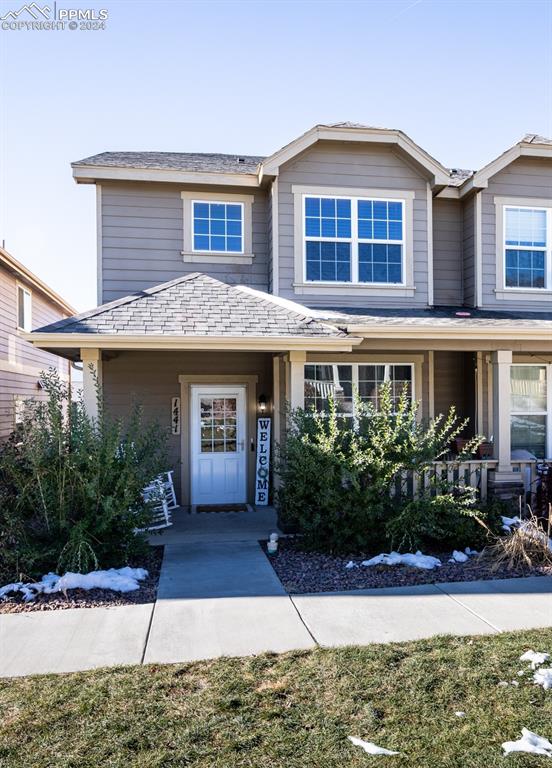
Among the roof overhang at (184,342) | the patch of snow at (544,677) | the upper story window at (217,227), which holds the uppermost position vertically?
the upper story window at (217,227)

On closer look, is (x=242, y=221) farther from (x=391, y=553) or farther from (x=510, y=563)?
(x=510, y=563)

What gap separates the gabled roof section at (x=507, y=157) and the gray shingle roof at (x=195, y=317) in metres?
4.22

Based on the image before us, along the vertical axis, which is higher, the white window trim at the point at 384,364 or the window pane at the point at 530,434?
the white window trim at the point at 384,364

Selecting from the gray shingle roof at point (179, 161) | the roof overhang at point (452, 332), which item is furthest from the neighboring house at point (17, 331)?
the roof overhang at point (452, 332)

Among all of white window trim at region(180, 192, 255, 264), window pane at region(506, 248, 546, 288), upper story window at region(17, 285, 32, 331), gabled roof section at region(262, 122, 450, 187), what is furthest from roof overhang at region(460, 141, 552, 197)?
upper story window at region(17, 285, 32, 331)

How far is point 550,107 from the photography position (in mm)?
10719

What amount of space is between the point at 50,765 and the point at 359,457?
177 inches

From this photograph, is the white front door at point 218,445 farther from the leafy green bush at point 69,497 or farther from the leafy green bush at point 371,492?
the leafy green bush at point 69,497

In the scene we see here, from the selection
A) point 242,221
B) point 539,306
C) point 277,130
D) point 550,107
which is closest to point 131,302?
point 242,221

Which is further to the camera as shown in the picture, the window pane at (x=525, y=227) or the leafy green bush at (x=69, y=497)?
the window pane at (x=525, y=227)

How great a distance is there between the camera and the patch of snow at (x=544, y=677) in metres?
3.53

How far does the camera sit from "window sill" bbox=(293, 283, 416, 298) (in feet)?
30.6

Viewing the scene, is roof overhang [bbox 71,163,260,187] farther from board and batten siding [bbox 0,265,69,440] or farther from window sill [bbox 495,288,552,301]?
window sill [bbox 495,288,552,301]

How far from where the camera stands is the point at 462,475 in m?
7.87
